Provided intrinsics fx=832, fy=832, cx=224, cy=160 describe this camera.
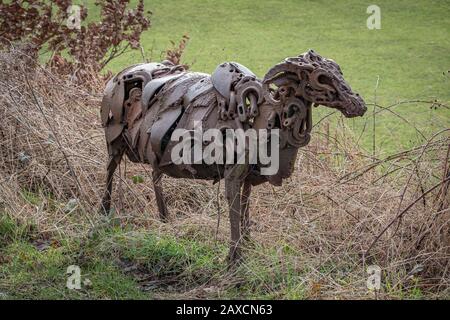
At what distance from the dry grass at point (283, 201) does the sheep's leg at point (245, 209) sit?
0.11 m

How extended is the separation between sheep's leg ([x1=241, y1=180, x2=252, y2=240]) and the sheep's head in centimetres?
56

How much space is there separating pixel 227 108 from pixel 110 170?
1.18 metres

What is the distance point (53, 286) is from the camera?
4488 millimetres

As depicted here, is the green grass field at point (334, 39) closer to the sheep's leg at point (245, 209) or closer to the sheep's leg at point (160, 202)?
the sheep's leg at point (160, 202)

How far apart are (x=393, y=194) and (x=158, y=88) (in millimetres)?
1551

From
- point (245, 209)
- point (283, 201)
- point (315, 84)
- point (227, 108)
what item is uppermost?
point (315, 84)

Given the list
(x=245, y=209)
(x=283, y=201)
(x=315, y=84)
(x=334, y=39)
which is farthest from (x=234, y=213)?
(x=334, y=39)

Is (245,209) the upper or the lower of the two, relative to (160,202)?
upper

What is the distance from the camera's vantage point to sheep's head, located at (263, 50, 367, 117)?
161 inches

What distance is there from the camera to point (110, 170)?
5.22m

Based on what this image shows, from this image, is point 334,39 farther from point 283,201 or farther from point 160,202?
point 160,202
